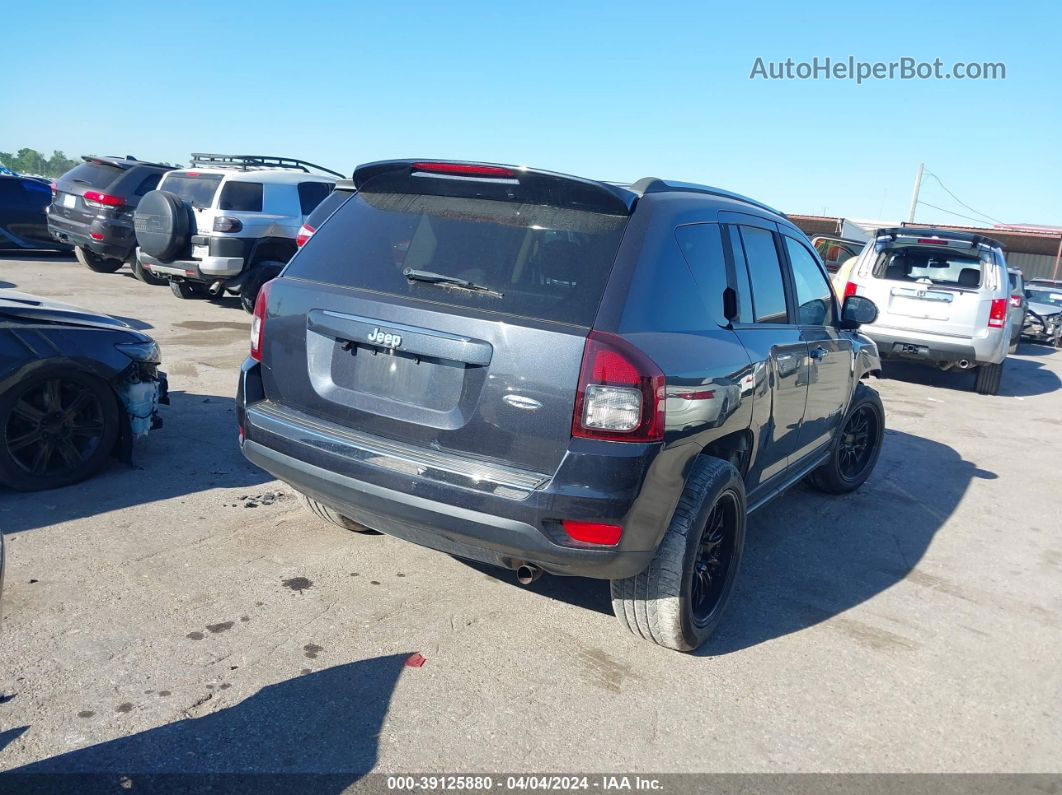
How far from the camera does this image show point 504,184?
3.27 meters

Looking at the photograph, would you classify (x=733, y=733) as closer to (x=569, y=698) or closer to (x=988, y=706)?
(x=569, y=698)

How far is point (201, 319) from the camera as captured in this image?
1060cm

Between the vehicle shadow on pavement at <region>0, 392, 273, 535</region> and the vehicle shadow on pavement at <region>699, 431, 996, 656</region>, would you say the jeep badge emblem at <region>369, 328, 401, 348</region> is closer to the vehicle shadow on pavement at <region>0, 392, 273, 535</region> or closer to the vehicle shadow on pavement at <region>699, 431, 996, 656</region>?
the vehicle shadow on pavement at <region>699, 431, 996, 656</region>

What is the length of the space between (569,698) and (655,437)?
3.34ft

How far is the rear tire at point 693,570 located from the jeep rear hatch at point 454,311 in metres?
0.70

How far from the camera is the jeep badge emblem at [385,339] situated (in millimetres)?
3129

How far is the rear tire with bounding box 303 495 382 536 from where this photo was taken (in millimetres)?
4195

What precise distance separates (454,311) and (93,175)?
39.7 feet

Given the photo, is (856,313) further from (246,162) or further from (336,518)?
(246,162)

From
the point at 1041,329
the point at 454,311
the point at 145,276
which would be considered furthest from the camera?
the point at 1041,329

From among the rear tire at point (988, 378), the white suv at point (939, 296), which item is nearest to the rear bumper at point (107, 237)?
the white suv at point (939, 296)

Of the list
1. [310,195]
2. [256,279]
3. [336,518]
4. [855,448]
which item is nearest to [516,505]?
[336,518]

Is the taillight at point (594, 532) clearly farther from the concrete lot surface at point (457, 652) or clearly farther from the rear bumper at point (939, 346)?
the rear bumper at point (939, 346)

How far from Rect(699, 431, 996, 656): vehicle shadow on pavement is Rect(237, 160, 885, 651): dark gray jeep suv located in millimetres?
444
